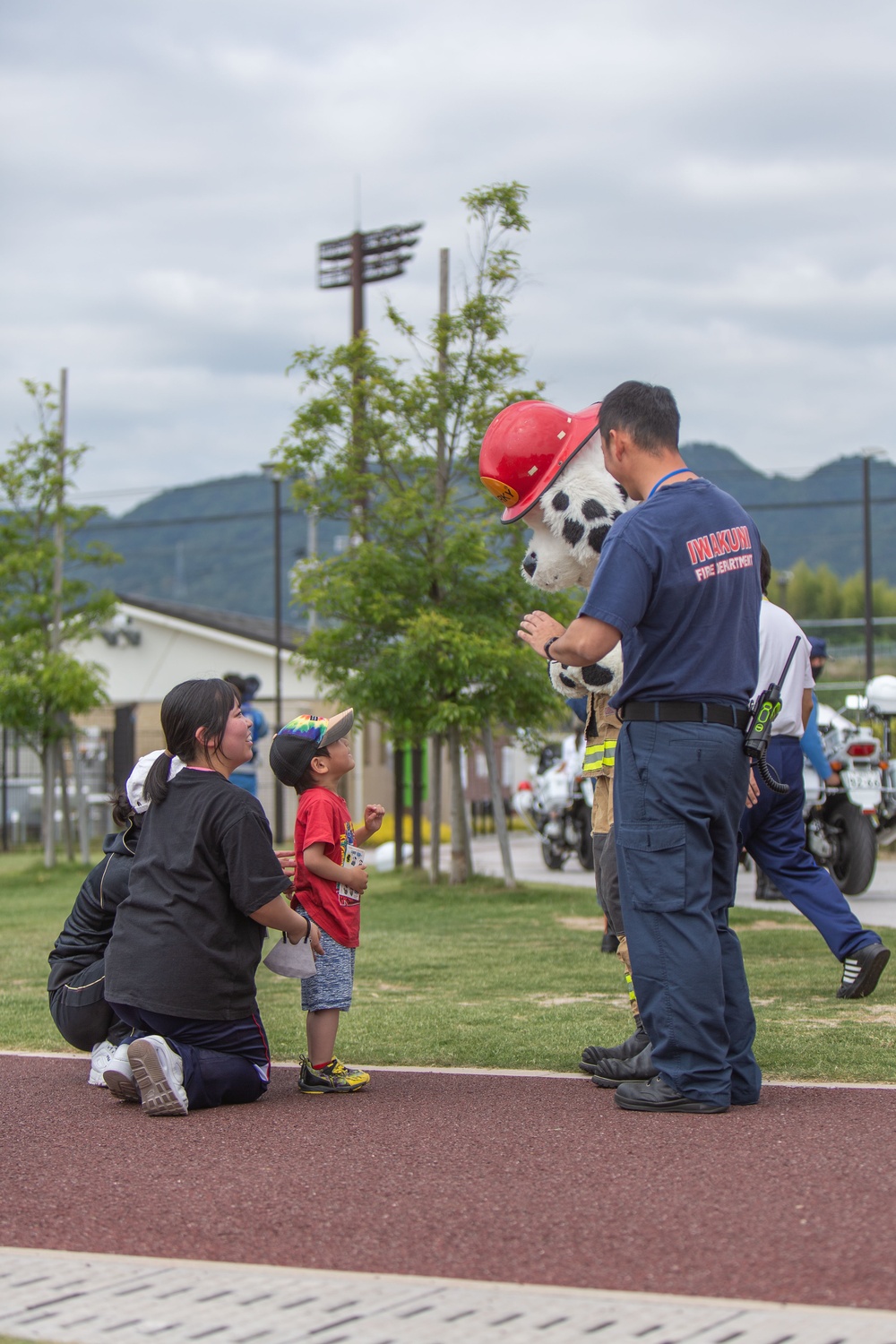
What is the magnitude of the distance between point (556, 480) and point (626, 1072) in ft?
7.25

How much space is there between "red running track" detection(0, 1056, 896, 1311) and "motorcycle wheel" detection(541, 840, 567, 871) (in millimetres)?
11402

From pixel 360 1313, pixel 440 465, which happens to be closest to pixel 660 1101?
pixel 360 1313

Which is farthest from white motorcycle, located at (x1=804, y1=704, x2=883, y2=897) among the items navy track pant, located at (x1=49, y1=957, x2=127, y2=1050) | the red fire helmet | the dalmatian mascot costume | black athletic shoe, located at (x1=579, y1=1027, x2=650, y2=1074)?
navy track pant, located at (x1=49, y1=957, x2=127, y2=1050)

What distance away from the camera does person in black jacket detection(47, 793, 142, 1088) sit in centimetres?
468

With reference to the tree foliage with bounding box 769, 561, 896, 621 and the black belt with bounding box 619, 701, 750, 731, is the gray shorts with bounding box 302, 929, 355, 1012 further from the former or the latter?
the tree foliage with bounding box 769, 561, 896, 621

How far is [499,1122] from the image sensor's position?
3.90m

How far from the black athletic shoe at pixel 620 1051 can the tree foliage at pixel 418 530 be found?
728 cm

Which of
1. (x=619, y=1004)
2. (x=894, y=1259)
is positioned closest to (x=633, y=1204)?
(x=894, y=1259)

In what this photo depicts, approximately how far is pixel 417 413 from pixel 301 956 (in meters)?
8.66

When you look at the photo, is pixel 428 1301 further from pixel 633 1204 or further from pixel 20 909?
pixel 20 909

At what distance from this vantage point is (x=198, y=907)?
14.2 ft

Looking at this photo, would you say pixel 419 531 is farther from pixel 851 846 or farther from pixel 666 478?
pixel 666 478

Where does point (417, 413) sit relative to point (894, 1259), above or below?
above

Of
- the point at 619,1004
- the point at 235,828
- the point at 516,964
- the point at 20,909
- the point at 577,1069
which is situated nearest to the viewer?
the point at 235,828
